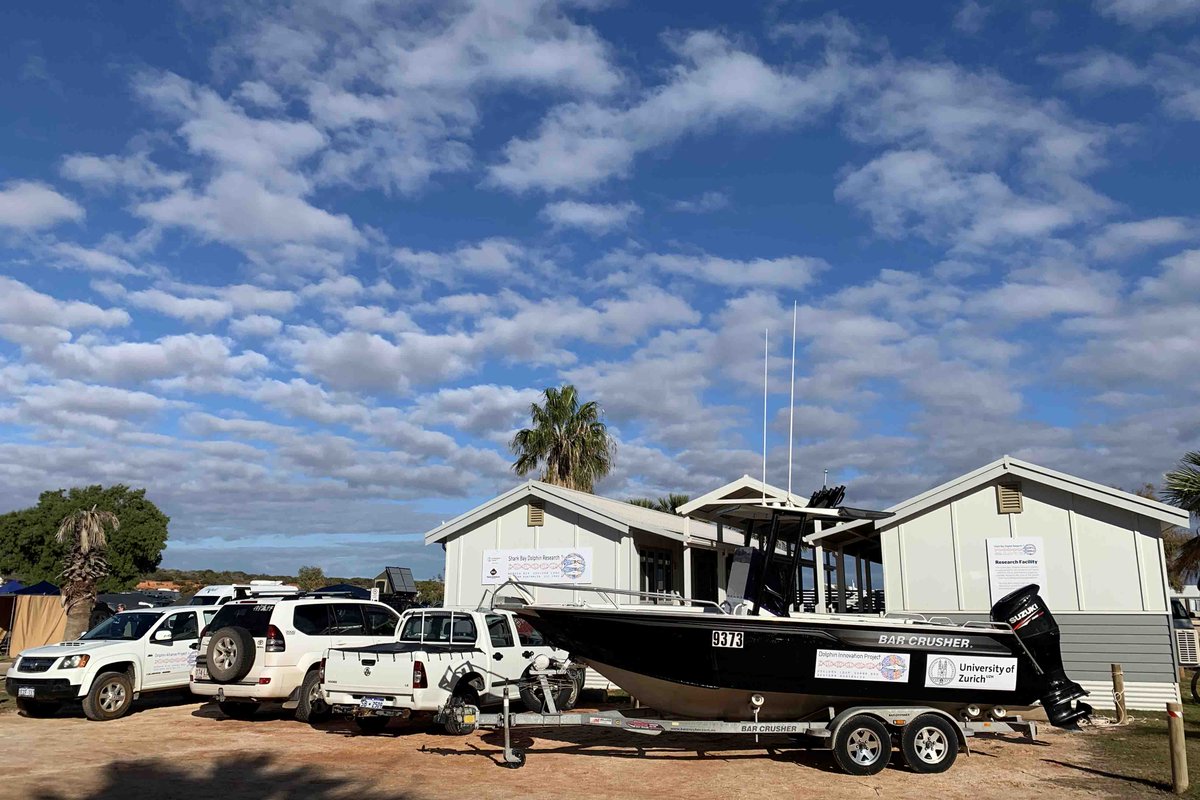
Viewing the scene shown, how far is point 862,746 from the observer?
9.88 metres

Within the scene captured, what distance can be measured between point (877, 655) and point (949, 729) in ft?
3.58

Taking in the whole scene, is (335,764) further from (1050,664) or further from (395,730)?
(1050,664)

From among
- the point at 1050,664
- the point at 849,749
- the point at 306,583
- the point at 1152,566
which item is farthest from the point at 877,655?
the point at 306,583

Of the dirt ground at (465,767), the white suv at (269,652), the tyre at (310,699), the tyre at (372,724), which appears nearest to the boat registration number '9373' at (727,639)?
the dirt ground at (465,767)

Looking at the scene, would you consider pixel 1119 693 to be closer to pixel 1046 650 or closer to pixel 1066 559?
pixel 1066 559

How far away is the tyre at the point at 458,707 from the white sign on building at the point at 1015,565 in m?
9.17

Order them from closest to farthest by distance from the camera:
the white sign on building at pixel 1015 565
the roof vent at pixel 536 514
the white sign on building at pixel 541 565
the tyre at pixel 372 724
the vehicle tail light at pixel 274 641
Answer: the tyre at pixel 372 724
the vehicle tail light at pixel 274 641
the white sign on building at pixel 1015 565
the white sign on building at pixel 541 565
the roof vent at pixel 536 514

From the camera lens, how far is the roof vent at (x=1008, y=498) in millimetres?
16062

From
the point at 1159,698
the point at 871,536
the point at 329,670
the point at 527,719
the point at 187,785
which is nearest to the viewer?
the point at 187,785

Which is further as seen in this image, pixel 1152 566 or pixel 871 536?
pixel 871 536

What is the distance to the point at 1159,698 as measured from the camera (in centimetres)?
1496

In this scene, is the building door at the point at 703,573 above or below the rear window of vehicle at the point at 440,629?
above

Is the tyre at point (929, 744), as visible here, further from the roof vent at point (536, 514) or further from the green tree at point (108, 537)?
the green tree at point (108, 537)

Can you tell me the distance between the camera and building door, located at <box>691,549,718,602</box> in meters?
22.6
